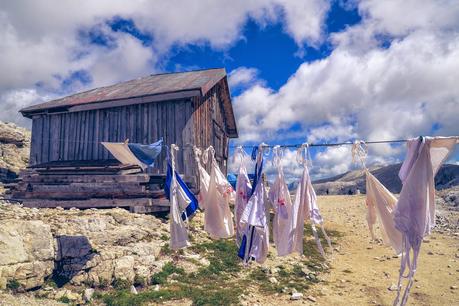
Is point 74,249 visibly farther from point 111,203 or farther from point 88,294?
point 111,203

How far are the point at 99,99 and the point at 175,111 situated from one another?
3.26 meters

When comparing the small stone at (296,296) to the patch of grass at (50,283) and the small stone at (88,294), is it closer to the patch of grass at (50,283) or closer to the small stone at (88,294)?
the small stone at (88,294)

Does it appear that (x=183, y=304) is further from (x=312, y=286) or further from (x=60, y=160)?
(x=60, y=160)

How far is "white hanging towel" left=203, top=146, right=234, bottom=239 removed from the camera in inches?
258

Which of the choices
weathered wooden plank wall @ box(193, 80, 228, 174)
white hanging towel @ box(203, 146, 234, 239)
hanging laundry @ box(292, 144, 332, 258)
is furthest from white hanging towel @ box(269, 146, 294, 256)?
weathered wooden plank wall @ box(193, 80, 228, 174)

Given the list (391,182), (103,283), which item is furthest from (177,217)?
(391,182)

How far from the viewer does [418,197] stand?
4.14 metres

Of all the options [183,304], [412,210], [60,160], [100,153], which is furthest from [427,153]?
[60,160]

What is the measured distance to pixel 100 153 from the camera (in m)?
13.2

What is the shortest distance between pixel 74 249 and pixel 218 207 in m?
3.27

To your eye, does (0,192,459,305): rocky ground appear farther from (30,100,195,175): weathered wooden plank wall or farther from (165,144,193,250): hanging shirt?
(30,100,195,175): weathered wooden plank wall

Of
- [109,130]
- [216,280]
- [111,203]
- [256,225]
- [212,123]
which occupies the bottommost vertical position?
[216,280]


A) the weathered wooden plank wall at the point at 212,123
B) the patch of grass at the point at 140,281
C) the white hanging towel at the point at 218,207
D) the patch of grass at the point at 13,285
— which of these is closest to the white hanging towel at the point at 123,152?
the white hanging towel at the point at 218,207

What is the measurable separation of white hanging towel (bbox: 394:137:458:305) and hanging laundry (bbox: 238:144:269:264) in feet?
6.95
